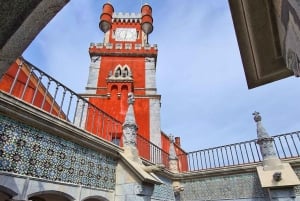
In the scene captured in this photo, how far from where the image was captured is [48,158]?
11.8 ft

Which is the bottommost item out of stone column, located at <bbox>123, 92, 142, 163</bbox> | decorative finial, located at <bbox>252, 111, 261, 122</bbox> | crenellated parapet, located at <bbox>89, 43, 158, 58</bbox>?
stone column, located at <bbox>123, 92, 142, 163</bbox>

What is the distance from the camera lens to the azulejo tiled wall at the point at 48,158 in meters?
3.04

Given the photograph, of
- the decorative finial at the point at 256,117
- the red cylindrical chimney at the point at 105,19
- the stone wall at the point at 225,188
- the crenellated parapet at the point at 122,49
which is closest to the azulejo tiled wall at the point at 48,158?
the stone wall at the point at 225,188

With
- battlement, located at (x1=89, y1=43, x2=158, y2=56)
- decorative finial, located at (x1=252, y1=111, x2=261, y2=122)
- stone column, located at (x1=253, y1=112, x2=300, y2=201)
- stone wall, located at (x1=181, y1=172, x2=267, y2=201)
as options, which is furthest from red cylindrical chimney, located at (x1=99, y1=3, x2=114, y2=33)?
stone wall, located at (x1=181, y1=172, x2=267, y2=201)

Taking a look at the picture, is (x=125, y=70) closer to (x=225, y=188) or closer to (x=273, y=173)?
(x=225, y=188)

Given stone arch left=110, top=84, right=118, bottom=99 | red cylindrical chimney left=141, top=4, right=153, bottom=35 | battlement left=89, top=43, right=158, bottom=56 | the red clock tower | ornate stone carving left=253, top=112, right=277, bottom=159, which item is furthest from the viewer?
red cylindrical chimney left=141, top=4, right=153, bottom=35

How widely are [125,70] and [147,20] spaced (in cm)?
602

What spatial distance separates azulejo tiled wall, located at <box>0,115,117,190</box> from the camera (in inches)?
119

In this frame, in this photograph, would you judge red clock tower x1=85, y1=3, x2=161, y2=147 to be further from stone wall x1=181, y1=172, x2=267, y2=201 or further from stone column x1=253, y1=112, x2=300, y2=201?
stone column x1=253, y1=112, x2=300, y2=201

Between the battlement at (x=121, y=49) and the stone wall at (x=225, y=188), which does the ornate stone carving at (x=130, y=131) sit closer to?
the stone wall at (x=225, y=188)

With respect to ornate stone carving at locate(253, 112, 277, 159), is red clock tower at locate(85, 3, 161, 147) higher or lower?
higher

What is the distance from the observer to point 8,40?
99 centimetres

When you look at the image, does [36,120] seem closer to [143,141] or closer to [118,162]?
[118,162]

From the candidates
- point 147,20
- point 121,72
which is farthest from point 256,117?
point 147,20
